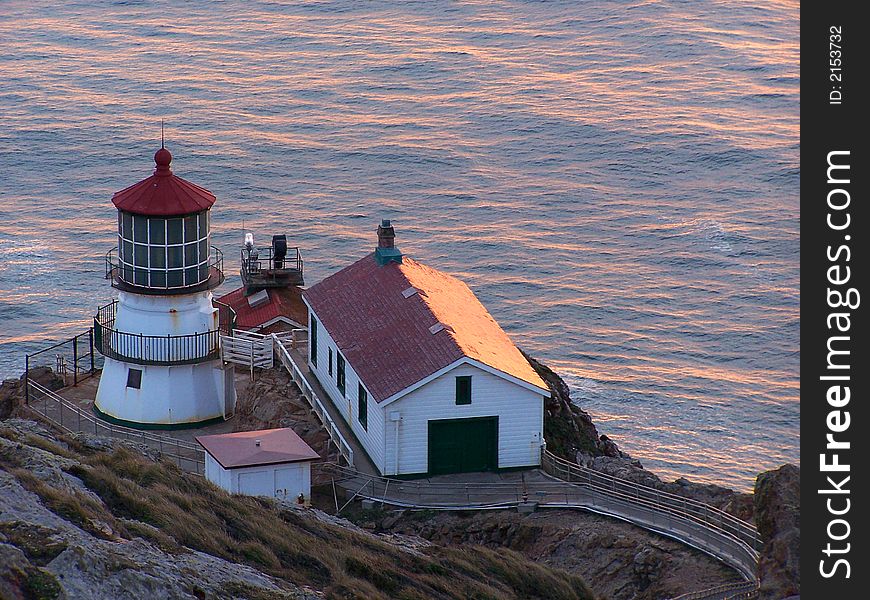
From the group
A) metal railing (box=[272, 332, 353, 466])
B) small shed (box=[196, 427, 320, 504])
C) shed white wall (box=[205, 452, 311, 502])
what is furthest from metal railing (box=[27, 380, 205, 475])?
metal railing (box=[272, 332, 353, 466])

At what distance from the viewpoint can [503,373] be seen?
1176 inches

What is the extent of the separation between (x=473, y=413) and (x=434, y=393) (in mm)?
962

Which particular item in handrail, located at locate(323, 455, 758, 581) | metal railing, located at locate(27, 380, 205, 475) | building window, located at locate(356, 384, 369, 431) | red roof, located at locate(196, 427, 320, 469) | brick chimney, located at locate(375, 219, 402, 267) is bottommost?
metal railing, located at locate(27, 380, 205, 475)

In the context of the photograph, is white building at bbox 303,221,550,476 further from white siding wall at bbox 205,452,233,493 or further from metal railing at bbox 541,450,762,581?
white siding wall at bbox 205,452,233,493

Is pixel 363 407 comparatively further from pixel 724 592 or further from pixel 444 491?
pixel 724 592

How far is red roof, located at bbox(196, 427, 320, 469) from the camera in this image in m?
29.0

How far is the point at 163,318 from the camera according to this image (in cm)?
3353

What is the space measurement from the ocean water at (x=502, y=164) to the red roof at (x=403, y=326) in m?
17.8

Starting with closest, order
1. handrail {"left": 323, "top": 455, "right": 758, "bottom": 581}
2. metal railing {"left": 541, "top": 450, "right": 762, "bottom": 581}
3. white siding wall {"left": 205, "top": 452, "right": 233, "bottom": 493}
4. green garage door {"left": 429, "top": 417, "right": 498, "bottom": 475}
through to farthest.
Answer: metal railing {"left": 541, "top": 450, "right": 762, "bottom": 581}
handrail {"left": 323, "top": 455, "right": 758, "bottom": 581}
white siding wall {"left": 205, "top": 452, "right": 233, "bottom": 493}
green garage door {"left": 429, "top": 417, "right": 498, "bottom": 475}

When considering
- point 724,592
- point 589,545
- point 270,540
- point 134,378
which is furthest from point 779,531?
point 134,378

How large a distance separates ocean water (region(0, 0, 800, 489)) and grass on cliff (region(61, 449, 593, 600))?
27.7m

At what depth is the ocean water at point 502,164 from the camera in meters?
60.1

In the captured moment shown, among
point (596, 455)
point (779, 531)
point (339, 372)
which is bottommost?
point (596, 455)

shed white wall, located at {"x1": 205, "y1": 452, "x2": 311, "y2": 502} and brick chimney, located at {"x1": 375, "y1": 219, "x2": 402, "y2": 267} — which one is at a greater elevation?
brick chimney, located at {"x1": 375, "y1": 219, "x2": 402, "y2": 267}
